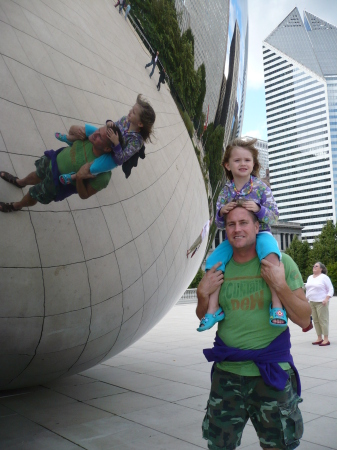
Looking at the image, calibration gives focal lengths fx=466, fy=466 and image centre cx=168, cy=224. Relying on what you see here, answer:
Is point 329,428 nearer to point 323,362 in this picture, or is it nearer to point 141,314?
point 141,314

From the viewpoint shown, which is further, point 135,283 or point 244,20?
point 244,20

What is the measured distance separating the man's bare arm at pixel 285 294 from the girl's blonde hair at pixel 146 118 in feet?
3.44

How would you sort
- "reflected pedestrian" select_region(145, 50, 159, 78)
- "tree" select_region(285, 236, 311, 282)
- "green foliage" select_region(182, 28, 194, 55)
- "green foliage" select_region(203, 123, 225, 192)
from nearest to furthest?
"reflected pedestrian" select_region(145, 50, 159, 78) < "green foliage" select_region(182, 28, 194, 55) < "green foliage" select_region(203, 123, 225, 192) < "tree" select_region(285, 236, 311, 282)

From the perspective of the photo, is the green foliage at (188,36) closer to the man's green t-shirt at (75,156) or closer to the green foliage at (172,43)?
the green foliage at (172,43)

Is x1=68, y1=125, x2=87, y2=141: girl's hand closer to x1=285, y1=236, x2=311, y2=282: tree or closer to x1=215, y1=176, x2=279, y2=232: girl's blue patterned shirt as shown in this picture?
x1=215, y1=176, x2=279, y2=232: girl's blue patterned shirt

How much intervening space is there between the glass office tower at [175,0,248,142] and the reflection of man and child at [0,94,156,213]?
89 cm

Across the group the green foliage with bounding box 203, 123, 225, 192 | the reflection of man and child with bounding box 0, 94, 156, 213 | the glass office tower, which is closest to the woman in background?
the glass office tower

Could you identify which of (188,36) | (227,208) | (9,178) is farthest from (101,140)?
(188,36)

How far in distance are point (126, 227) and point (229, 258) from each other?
74 centimetres

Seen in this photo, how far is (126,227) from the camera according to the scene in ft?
9.87

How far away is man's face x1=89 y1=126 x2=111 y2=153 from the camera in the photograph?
105 inches

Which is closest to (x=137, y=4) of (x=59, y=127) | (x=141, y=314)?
(x=59, y=127)

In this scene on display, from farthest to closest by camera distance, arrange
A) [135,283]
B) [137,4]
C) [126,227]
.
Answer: [135,283]
[126,227]
[137,4]

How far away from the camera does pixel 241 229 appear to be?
8.09 ft
